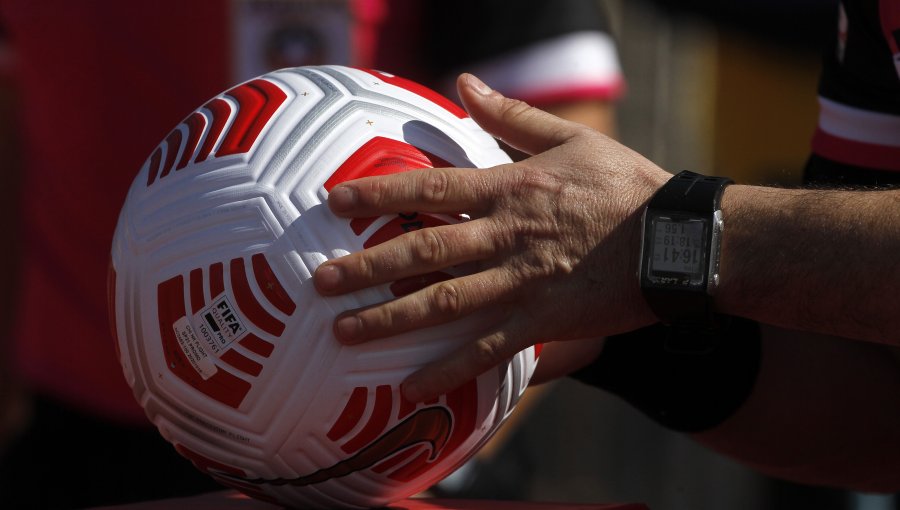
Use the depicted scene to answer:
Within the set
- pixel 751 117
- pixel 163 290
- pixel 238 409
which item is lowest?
pixel 751 117

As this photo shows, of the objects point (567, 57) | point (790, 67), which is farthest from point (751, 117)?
point (567, 57)

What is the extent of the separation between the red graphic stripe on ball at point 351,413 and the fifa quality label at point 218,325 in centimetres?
17

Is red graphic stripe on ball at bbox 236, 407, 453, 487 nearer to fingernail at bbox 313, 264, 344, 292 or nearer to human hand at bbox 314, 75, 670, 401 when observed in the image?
human hand at bbox 314, 75, 670, 401

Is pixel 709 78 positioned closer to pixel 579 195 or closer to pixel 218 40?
pixel 218 40

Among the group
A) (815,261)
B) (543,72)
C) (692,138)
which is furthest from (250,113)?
(692,138)

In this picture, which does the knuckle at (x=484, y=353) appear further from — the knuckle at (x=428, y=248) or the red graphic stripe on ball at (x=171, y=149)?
the red graphic stripe on ball at (x=171, y=149)

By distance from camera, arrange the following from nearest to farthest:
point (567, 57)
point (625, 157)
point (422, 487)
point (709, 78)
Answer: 1. point (625, 157)
2. point (422, 487)
3. point (567, 57)
4. point (709, 78)

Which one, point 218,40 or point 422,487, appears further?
point 218,40

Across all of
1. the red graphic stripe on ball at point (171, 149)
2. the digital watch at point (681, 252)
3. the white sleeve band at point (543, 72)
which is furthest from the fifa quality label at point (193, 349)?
the white sleeve band at point (543, 72)

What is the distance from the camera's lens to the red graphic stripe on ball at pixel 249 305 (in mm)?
1688

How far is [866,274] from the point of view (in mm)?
1656

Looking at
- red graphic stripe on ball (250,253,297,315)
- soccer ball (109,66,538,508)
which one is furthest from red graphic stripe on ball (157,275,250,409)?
red graphic stripe on ball (250,253,297,315)

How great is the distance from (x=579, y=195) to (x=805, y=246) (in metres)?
0.30

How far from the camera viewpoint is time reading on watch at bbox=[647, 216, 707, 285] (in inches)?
67.2
